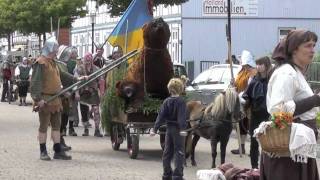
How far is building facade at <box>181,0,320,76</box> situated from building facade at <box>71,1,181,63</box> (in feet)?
2.48

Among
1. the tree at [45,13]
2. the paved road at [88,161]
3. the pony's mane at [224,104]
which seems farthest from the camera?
the tree at [45,13]

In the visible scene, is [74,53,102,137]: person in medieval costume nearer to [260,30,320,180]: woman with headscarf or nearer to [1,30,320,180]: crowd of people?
[1,30,320,180]: crowd of people

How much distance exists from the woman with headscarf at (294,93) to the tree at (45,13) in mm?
39000

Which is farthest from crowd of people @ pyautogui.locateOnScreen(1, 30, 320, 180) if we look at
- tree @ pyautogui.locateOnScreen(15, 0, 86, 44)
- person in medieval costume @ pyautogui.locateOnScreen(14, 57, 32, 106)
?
tree @ pyautogui.locateOnScreen(15, 0, 86, 44)

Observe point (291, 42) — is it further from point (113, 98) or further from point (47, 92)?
point (113, 98)

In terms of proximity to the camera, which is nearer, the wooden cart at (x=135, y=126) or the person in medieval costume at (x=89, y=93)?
the wooden cart at (x=135, y=126)

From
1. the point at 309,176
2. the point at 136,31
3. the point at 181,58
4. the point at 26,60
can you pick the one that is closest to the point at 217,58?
the point at 181,58

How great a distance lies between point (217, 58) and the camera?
43906 millimetres

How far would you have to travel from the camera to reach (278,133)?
539cm

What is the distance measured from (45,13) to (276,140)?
→ 40714mm

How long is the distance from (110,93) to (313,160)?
7757mm

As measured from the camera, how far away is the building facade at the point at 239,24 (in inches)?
1694

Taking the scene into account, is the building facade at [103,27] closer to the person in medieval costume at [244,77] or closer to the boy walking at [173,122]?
the person in medieval costume at [244,77]

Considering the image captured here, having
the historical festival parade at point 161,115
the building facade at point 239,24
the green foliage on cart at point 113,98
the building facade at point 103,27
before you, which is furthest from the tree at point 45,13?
the green foliage on cart at point 113,98
